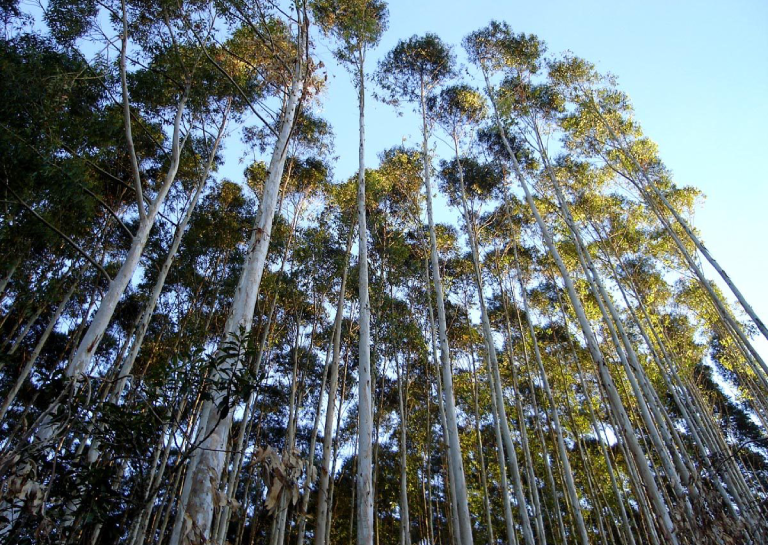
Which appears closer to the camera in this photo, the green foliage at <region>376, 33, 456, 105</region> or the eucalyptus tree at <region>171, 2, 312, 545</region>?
the eucalyptus tree at <region>171, 2, 312, 545</region>

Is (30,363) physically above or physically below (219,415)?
above

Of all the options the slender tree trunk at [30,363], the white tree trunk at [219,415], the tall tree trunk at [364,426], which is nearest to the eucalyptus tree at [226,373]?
the white tree trunk at [219,415]

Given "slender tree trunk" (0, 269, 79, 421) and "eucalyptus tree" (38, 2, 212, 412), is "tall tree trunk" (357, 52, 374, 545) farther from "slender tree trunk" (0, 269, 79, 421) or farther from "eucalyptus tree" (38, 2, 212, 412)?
"slender tree trunk" (0, 269, 79, 421)

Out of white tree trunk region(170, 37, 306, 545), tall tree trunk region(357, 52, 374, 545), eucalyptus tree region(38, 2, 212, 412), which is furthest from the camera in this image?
eucalyptus tree region(38, 2, 212, 412)

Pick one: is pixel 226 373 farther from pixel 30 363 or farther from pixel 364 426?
pixel 30 363

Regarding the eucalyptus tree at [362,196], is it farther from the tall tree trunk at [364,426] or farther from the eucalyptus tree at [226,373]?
the eucalyptus tree at [226,373]

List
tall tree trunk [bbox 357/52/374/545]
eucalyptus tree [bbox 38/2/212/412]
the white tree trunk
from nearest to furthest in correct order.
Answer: the white tree trunk
tall tree trunk [bbox 357/52/374/545]
eucalyptus tree [bbox 38/2/212/412]

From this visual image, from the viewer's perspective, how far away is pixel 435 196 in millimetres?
11742

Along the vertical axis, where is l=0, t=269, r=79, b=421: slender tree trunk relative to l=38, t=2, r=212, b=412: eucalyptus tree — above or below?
below

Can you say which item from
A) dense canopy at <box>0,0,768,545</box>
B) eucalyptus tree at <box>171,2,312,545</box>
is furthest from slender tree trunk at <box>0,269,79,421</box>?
eucalyptus tree at <box>171,2,312,545</box>

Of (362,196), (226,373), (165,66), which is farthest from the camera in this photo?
(165,66)

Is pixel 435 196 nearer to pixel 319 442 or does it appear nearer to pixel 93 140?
pixel 93 140

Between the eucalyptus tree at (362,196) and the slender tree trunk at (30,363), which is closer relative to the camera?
the eucalyptus tree at (362,196)

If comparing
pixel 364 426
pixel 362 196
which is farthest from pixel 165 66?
pixel 364 426
